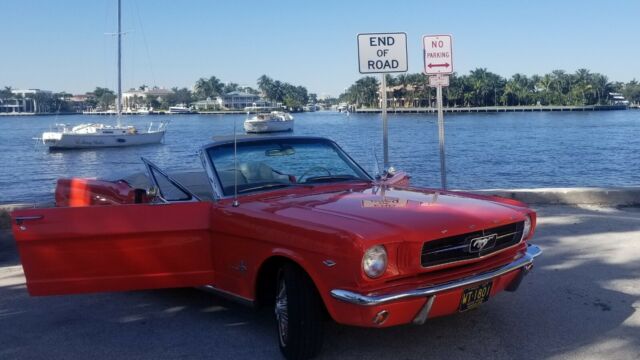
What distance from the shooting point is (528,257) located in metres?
4.59

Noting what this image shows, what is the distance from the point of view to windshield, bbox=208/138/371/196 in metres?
5.21

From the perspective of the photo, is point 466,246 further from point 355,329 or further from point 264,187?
point 264,187

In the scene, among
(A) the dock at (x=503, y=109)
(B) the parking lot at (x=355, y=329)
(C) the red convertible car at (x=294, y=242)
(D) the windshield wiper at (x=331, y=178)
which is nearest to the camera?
(C) the red convertible car at (x=294, y=242)

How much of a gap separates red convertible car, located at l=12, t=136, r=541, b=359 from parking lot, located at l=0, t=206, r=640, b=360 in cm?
39

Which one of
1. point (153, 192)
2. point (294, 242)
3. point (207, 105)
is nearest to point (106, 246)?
point (153, 192)

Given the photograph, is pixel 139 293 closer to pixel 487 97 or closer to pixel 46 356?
pixel 46 356

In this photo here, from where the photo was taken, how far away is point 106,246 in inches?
180

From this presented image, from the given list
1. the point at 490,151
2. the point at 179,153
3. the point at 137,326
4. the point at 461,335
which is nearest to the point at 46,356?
the point at 137,326

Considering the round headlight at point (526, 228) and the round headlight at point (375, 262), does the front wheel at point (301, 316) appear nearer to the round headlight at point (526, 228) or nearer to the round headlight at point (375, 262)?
the round headlight at point (375, 262)

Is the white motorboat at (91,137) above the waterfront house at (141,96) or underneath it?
underneath

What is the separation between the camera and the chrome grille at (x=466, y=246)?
3930mm

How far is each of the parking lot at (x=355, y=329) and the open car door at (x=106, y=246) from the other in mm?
459

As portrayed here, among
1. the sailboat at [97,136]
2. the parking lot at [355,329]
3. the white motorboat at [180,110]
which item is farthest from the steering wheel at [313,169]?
the white motorboat at [180,110]

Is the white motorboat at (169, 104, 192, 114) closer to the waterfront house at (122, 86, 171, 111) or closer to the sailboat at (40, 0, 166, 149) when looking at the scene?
the waterfront house at (122, 86, 171, 111)
